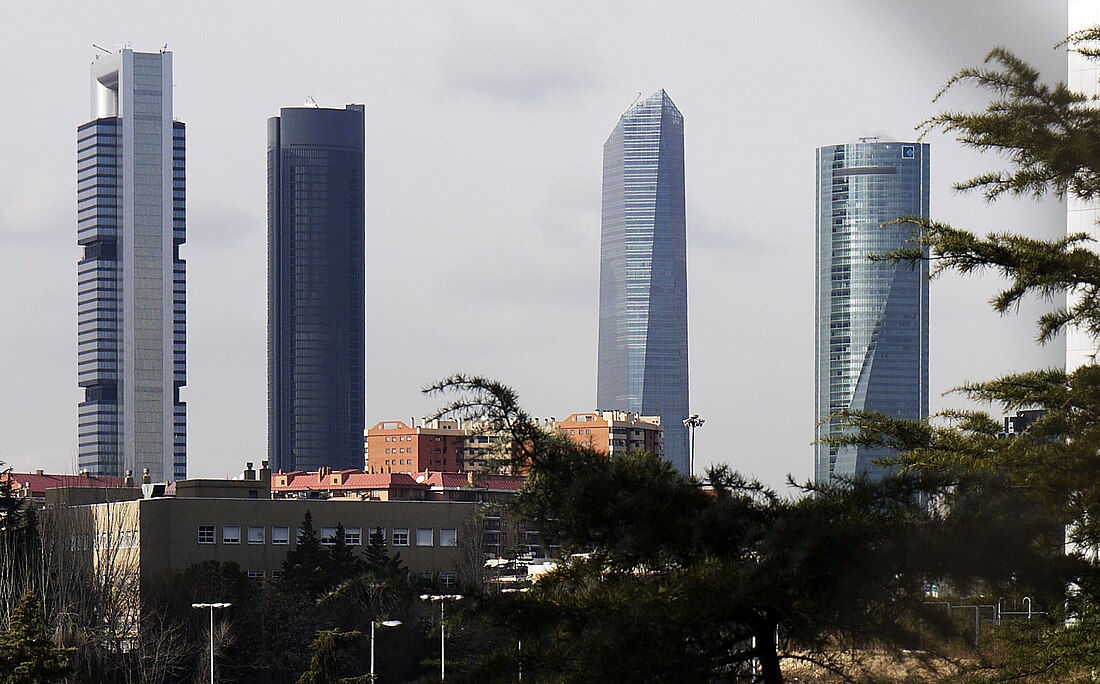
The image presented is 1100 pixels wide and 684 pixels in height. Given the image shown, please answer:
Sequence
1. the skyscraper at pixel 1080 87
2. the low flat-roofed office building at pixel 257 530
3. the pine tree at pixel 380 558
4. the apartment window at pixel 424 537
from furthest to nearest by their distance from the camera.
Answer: the apartment window at pixel 424 537 < the low flat-roofed office building at pixel 257 530 < the skyscraper at pixel 1080 87 < the pine tree at pixel 380 558

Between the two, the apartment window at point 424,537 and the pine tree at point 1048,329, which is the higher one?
the pine tree at point 1048,329

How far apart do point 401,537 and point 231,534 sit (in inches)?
360

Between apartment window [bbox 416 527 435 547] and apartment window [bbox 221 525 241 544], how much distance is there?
31.7 feet

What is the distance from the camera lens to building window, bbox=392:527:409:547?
301 ft

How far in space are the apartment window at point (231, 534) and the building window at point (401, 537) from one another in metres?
8.28

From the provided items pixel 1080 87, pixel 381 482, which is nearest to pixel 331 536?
pixel 381 482

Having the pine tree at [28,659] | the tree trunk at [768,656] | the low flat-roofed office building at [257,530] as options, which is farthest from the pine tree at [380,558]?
the pine tree at [28,659]

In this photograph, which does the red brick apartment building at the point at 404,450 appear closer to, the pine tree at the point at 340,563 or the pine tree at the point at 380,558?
the pine tree at the point at 380,558

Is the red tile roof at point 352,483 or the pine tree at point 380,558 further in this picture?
the red tile roof at point 352,483

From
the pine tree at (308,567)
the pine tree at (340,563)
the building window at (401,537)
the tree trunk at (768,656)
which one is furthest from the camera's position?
the building window at (401,537)

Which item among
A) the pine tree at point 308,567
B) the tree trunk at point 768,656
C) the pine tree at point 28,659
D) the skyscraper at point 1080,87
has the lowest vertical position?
the pine tree at point 308,567

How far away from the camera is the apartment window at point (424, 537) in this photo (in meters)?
92.4

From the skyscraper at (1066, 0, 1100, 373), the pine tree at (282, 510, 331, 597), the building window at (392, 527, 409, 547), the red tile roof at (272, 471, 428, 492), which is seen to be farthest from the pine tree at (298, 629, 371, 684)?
the red tile roof at (272, 471, 428, 492)

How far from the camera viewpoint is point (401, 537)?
3620 inches
